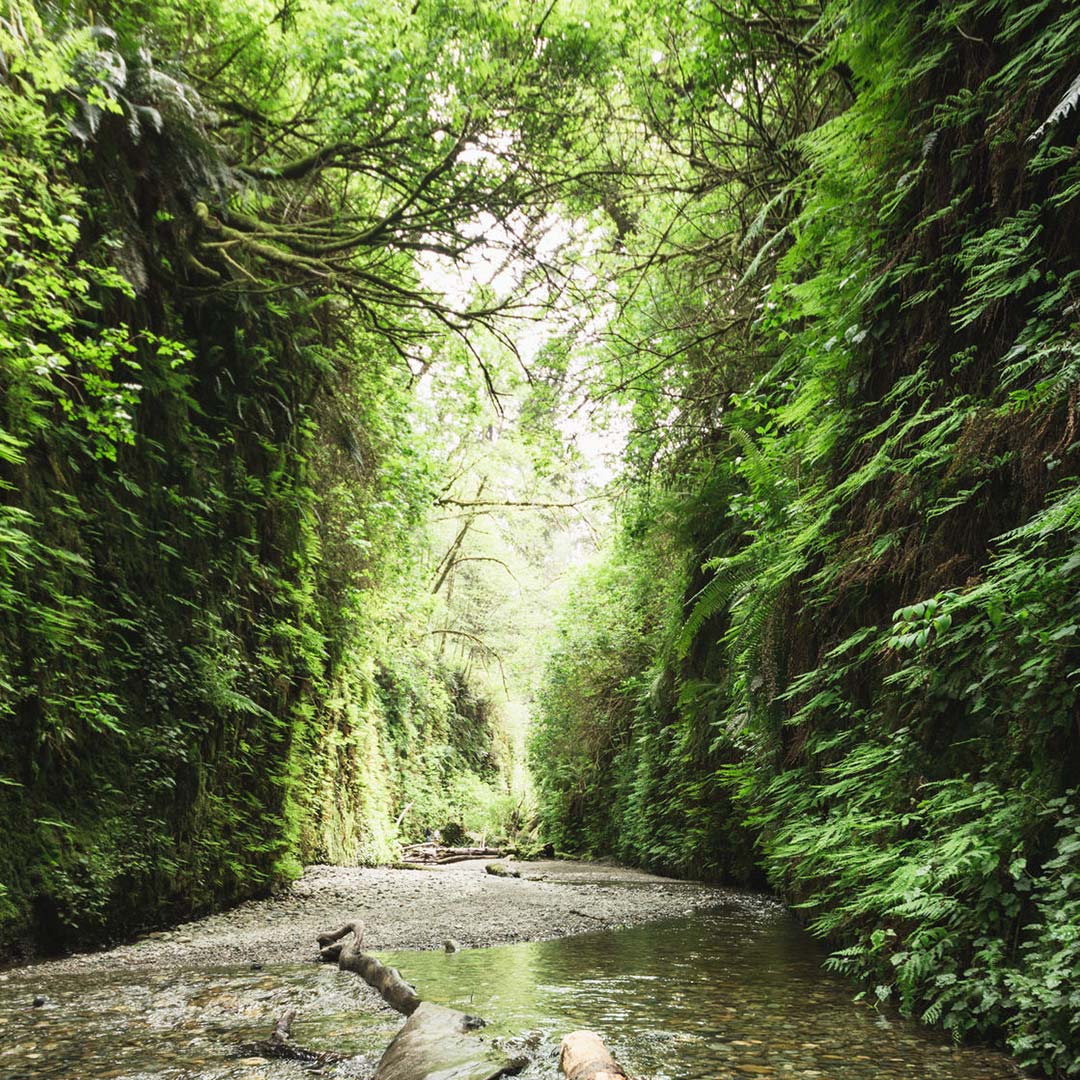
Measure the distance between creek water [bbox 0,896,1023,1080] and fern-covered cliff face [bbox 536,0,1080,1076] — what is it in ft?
1.11

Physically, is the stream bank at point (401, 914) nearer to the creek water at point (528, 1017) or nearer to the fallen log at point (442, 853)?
the creek water at point (528, 1017)

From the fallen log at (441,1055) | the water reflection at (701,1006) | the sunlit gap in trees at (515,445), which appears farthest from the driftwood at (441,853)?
the fallen log at (441,1055)

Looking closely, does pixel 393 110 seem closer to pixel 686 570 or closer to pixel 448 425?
pixel 686 570

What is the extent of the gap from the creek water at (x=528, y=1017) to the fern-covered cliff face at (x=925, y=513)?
34 centimetres

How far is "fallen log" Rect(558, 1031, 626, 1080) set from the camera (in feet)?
8.03

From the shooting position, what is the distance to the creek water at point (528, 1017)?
9.00ft

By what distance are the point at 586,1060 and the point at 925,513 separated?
299 cm

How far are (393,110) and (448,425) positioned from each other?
8.33 metres

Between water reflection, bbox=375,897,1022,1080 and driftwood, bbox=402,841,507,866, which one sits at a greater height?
driftwood, bbox=402,841,507,866

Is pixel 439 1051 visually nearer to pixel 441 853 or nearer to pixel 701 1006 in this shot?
pixel 701 1006

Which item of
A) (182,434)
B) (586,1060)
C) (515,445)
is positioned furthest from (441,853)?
(586,1060)

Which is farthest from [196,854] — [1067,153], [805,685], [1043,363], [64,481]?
[1067,153]

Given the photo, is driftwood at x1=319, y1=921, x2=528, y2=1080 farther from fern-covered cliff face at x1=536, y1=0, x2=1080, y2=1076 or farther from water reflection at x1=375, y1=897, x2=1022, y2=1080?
fern-covered cliff face at x1=536, y1=0, x2=1080, y2=1076

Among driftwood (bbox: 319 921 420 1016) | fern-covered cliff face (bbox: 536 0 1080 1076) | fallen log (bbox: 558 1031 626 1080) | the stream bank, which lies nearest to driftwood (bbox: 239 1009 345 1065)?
driftwood (bbox: 319 921 420 1016)
